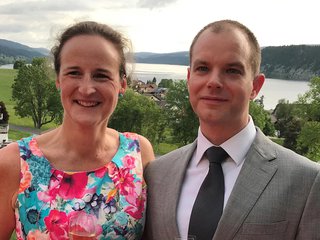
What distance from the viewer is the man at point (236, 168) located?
3.54 metres

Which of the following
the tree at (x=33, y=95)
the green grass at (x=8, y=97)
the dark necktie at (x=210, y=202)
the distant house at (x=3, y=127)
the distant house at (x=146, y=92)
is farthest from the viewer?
the green grass at (x=8, y=97)

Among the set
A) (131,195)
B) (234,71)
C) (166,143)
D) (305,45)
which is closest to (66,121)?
(131,195)

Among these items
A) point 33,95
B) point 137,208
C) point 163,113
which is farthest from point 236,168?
point 33,95

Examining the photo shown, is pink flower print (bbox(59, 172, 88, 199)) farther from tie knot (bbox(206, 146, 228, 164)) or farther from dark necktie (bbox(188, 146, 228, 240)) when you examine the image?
tie knot (bbox(206, 146, 228, 164))

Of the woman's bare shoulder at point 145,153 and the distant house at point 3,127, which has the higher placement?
the woman's bare shoulder at point 145,153

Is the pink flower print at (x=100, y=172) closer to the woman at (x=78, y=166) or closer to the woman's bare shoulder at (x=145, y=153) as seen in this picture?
the woman at (x=78, y=166)

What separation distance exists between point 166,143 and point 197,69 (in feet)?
166

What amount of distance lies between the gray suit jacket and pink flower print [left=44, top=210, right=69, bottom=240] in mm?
874

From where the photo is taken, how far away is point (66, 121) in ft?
14.9

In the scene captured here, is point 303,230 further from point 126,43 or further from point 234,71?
point 126,43

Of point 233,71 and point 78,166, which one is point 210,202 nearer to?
point 233,71

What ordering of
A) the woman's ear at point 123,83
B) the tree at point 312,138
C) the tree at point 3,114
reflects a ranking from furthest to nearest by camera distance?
the tree at point 312,138
the tree at point 3,114
the woman's ear at point 123,83

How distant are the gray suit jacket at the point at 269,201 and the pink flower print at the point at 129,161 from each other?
81 centimetres

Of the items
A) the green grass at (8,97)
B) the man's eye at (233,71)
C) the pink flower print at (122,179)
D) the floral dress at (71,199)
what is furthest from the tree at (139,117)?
the man's eye at (233,71)
